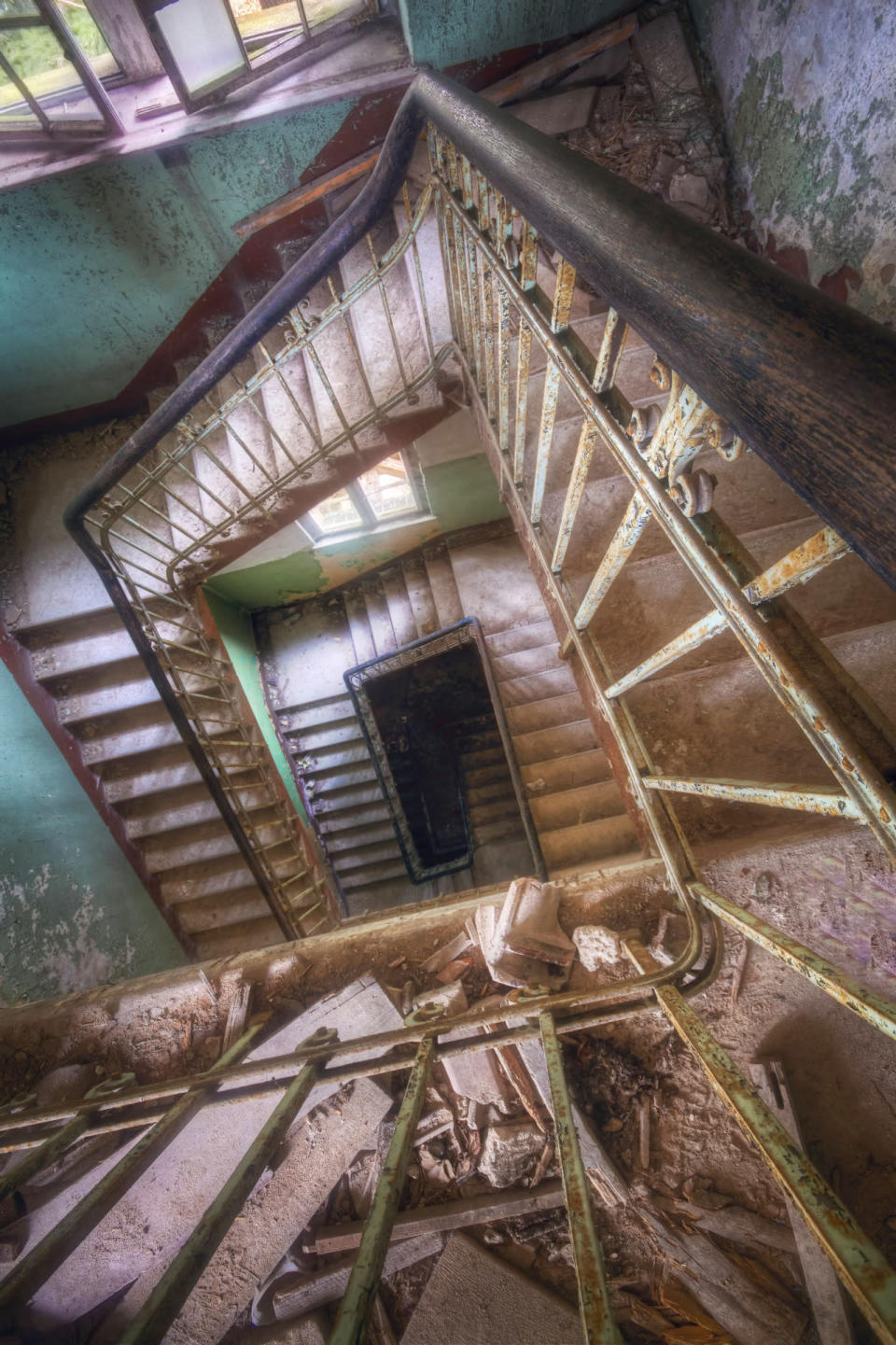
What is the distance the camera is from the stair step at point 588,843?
3.16 m

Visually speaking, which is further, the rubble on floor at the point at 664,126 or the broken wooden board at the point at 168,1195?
the rubble on floor at the point at 664,126

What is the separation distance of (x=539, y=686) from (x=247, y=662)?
120 inches

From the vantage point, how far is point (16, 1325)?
70.8 inches

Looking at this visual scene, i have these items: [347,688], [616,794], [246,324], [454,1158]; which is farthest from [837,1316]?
[347,688]

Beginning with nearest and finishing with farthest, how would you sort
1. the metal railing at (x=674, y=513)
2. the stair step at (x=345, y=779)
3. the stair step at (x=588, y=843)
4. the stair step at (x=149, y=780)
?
the metal railing at (x=674, y=513) → the stair step at (x=588, y=843) → the stair step at (x=149, y=780) → the stair step at (x=345, y=779)

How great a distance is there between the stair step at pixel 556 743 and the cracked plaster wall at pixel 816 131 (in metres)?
2.99

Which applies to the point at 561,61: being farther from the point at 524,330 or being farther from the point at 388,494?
the point at 524,330

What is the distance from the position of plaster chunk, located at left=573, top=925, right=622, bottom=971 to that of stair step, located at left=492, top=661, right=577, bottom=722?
273cm

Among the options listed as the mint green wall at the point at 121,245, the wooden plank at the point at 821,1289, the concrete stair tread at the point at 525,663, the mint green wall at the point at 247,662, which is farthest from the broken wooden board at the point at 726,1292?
the mint green wall at the point at 121,245

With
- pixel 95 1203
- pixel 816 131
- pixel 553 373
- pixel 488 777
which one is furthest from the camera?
pixel 488 777

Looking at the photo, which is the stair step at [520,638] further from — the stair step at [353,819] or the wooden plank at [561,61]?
the wooden plank at [561,61]

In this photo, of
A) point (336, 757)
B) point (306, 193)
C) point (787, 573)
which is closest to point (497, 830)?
point (336, 757)

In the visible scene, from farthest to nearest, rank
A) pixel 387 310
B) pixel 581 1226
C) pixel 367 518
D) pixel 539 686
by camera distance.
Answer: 1. pixel 367 518
2. pixel 539 686
3. pixel 387 310
4. pixel 581 1226

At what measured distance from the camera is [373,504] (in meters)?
5.80
